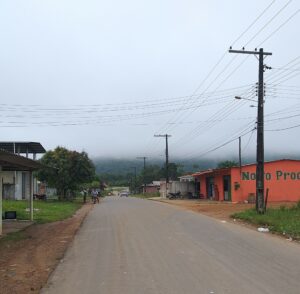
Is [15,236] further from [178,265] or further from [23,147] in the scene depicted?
[23,147]

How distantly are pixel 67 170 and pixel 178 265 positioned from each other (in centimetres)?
5011

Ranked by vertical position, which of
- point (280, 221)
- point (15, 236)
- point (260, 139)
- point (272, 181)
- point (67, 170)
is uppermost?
point (260, 139)

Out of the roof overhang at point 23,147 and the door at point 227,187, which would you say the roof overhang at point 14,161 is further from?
the door at point 227,187

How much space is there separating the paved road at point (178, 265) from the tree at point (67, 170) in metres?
42.4

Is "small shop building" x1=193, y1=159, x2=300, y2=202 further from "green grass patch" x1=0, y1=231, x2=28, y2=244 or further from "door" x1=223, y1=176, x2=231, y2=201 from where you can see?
"green grass patch" x1=0, y1=231, x2=28, y2=244

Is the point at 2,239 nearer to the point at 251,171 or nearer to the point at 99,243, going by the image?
the point at 99,243

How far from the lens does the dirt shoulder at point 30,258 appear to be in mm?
10398

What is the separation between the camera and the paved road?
953cm

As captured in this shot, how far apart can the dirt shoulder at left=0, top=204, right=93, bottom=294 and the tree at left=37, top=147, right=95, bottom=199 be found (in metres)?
39.2

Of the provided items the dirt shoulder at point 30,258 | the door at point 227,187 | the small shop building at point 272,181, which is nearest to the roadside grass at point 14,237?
the dirt shoulder at point 30,258

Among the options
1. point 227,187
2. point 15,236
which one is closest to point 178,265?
point 15,236

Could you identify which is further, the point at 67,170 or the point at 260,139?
the point at 67,170

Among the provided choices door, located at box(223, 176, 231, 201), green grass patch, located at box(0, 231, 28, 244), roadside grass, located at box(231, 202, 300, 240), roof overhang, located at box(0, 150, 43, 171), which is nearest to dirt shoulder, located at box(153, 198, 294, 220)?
roadside grass, located at box(231, 202, 300, 240)

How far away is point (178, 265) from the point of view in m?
12.0
